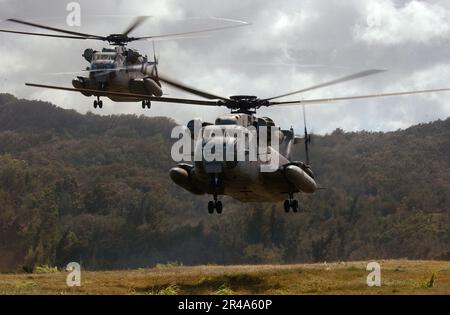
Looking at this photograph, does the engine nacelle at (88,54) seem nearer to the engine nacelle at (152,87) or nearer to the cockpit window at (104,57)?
the cockpit window at (104,57)

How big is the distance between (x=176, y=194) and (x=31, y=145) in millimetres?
65977

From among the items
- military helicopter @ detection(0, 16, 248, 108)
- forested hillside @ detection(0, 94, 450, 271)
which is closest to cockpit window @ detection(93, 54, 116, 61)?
military helicopter @ detection(0, 16, 248, 108)

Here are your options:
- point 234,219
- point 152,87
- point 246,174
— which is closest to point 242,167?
point 246,174

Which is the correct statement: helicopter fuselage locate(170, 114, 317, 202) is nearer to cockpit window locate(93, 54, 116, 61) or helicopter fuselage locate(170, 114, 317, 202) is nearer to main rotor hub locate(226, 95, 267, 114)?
main rotor hub locate(226, 95, 267, 114)

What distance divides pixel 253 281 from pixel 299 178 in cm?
544

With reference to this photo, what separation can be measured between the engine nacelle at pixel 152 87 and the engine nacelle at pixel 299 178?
11.5 meters

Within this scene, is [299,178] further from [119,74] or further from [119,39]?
[119,39]

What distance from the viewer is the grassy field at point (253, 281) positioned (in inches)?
1186

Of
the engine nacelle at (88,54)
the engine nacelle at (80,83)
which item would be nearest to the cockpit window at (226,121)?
the engine nacelle at (80,83)

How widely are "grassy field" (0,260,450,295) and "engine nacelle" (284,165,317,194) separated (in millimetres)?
4091

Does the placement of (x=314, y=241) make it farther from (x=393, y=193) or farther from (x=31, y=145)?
(x=31, y=145)

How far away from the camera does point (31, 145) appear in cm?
17725

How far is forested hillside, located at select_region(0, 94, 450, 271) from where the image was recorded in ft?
312
